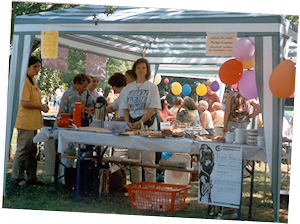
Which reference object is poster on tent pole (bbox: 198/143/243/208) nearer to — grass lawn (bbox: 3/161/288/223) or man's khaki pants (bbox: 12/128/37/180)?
grass lawn (bbox: 3/161/288/223)

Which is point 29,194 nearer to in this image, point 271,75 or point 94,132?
point 94,132

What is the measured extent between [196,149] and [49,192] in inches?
79.0

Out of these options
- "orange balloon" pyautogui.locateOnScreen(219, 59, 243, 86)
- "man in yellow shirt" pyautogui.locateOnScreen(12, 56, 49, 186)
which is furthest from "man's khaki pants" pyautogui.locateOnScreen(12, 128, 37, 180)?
"orange balloon" pyautogui.locateOnScreen(219, 59, 243, 86)

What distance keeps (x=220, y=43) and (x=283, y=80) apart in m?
0.70

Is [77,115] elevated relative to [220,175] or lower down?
elevated

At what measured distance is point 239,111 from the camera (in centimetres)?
461

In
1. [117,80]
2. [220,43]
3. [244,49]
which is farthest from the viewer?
[117,80]

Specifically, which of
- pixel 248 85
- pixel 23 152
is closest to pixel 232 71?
pixel 248 85

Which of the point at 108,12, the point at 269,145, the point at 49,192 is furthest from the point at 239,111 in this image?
the point at 49,192

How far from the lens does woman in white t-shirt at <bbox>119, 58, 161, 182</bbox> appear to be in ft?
13.2

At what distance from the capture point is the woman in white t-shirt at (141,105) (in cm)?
404

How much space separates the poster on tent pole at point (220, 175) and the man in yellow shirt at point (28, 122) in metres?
2.17

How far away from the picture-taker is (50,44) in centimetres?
390

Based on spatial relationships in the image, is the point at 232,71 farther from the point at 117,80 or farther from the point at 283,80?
the point at 117,80
